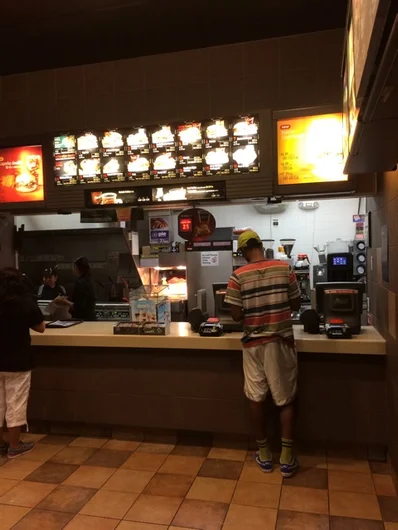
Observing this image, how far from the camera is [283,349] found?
3.35 meters

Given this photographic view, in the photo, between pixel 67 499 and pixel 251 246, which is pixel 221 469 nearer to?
pixel 67 499

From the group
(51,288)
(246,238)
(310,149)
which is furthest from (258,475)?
(51,288)

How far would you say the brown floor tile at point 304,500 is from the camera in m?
2.89

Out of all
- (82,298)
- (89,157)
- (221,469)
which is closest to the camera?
(221,469)

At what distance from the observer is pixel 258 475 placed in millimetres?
3352

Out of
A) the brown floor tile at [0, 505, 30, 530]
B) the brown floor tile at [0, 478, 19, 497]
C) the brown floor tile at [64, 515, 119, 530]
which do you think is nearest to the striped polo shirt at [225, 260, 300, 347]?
the brown floor tile at [64, 515, 119, 530]

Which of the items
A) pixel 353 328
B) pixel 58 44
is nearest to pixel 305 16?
pixel 58 44

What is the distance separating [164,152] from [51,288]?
324cm

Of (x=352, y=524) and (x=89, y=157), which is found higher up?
(x=89, y=157)

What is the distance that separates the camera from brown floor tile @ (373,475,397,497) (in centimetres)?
306

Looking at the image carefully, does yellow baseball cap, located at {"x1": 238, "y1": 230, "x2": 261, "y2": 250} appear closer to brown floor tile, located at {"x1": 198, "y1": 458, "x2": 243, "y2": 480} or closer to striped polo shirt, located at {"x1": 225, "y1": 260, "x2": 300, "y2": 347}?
striped polo shirt, located at {"x1": 225, "y1": 260, "x2": 300, "y2": 347}

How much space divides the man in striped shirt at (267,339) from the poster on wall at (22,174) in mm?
2253

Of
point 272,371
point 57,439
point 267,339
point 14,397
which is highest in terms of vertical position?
point 267,339

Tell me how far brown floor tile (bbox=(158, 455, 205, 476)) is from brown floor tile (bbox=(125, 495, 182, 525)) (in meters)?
0.38
